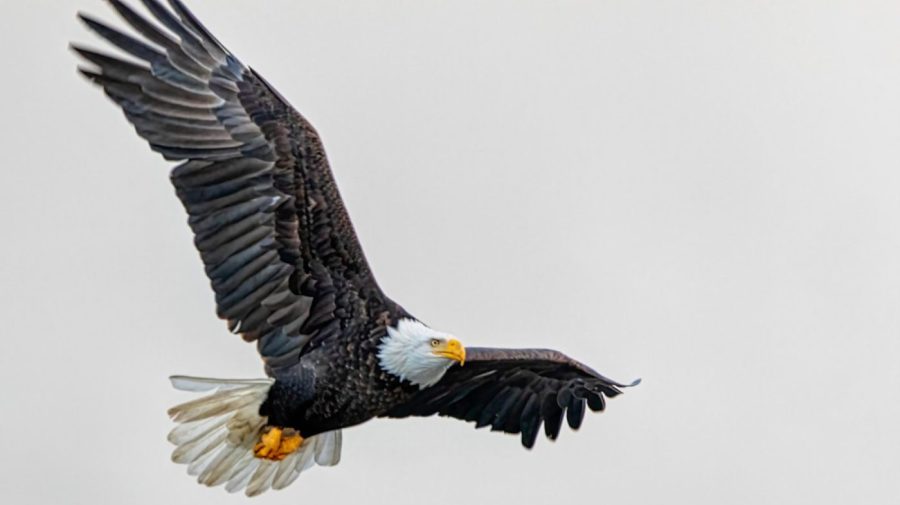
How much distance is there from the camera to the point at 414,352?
9328 mm

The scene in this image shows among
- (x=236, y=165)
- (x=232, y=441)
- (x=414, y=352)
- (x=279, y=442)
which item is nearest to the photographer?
(x=236, y=165)

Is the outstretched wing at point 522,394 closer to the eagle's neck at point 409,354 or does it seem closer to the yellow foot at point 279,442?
the eagle's neck at point 409,354

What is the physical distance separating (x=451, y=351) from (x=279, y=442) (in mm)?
1151

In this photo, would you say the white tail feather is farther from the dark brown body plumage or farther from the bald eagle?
the dark brown body plumage

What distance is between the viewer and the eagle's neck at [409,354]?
9328 millimetres

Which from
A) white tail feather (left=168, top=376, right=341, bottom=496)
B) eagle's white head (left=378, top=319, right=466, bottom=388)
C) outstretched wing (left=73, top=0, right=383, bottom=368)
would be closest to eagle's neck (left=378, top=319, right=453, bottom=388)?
eagle's white head (left=378, top=319, right=466, bottom=388)

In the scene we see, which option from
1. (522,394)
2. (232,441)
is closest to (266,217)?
(232,441)

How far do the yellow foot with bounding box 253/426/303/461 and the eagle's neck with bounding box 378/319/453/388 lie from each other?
2.67 ft

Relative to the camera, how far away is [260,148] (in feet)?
30.0

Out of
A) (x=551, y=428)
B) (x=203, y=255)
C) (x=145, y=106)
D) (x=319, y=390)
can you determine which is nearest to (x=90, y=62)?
(x=145, y=106)

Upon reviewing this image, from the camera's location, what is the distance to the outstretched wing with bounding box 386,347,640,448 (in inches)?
389

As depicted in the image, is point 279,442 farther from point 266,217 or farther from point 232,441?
point 266,217

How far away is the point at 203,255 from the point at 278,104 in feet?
2.56

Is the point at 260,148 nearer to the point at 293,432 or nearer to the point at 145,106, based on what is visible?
the point at 145,106
